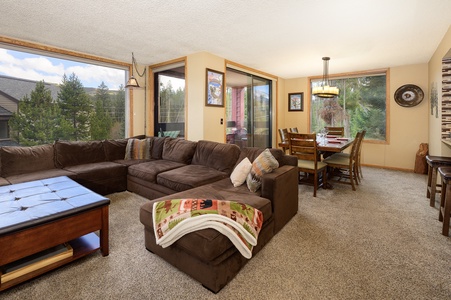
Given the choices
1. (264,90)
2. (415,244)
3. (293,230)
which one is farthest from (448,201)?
(264,90)

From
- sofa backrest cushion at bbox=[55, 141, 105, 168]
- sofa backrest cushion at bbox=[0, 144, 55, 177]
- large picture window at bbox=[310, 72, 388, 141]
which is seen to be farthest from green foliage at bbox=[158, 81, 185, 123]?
large picture window at bbox=[310, 72, 388, 141]

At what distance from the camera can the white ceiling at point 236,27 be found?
8.70 feet

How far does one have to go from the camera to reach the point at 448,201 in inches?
91.8

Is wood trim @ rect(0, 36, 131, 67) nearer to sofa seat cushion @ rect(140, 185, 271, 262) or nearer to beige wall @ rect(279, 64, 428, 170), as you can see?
sofa seat cushion @ rect(140, 185, 271, 262)

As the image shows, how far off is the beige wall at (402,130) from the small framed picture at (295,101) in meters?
2.01

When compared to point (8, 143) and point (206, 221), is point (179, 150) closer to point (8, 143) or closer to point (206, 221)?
point (206, 221)

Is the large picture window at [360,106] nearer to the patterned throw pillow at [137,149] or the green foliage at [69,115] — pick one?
the patterned throw pillow at [137,149]

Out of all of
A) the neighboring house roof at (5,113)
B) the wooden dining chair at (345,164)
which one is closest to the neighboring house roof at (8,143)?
the neighboring house roof at (5,113)

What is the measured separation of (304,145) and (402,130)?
11.5 feet

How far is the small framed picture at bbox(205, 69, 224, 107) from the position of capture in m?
4.45

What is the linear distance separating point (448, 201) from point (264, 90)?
4.90m

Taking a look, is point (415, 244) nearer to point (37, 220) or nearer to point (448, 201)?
point (448, 201)

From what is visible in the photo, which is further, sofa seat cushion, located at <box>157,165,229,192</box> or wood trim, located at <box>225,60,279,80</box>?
wood trim, located at <box>225,60,279,80</box>

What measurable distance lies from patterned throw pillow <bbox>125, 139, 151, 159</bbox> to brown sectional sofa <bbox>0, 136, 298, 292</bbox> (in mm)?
81
